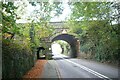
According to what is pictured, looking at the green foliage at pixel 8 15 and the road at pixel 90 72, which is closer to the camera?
the green foliage at pixel 8 15

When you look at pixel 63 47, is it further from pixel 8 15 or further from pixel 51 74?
pixel 8 15

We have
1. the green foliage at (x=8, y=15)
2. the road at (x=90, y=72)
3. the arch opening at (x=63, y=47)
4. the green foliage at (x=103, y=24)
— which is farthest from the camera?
the arch opening at (x=63, y=47)

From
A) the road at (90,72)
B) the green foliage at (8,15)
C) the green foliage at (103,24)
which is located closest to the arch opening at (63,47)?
the green foliage at (103,24)

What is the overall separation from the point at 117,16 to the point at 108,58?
525cm

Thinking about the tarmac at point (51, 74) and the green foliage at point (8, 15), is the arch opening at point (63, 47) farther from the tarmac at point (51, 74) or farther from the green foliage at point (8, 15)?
the green foliage at point (8, 15)

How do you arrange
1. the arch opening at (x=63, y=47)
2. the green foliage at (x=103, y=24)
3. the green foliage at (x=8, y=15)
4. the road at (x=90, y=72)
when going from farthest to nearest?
the arch opening at (x=63, y=47) → the green foliage at (x=103, y=24) → the road at (x=90, y=72) → the green foliage at (x=8, y=15)

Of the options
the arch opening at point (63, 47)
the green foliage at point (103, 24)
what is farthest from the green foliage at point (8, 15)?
the arch opening at point (63, 47)

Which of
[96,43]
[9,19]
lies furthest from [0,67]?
[96,43]

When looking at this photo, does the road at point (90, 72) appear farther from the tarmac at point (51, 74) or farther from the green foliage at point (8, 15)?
the green foliage at point (8, 15)

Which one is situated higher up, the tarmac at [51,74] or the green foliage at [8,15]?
the green foliage at [8,15]

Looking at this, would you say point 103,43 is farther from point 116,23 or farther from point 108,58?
point 116,23

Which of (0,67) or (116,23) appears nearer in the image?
(0,67)

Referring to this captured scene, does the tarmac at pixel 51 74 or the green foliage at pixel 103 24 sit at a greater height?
the green foliage at pixel 103 24

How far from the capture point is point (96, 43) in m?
31.2
